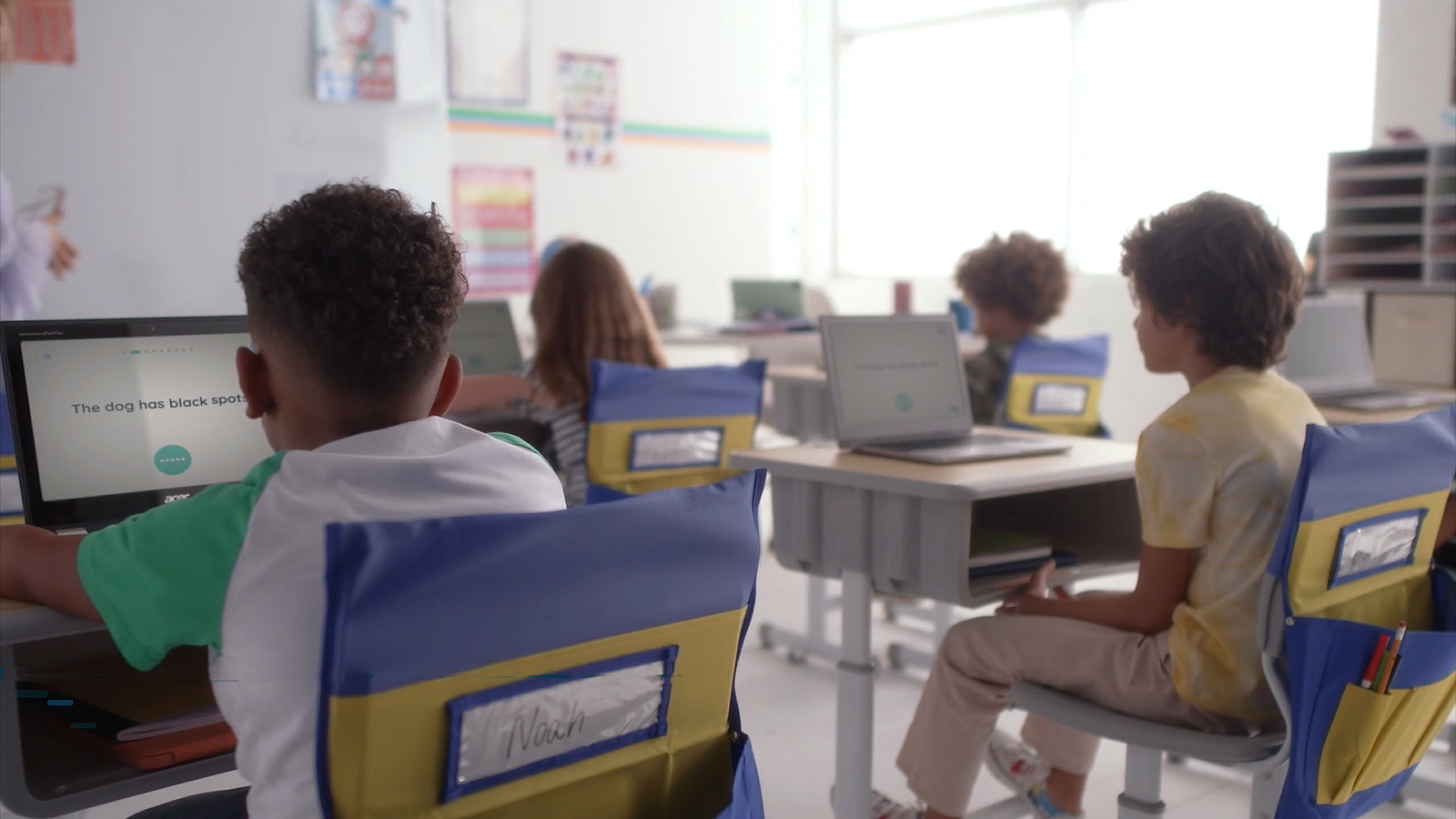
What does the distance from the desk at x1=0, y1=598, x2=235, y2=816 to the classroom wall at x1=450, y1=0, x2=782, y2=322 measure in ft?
15.7

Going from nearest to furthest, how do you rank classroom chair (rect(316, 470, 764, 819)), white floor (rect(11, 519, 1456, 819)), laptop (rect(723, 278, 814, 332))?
classroom chair (rect(316, 470, 764, 819)) → white floor (rect(11, 519, 1456, 819)) → laptop (rect(723, 278, 814, 332))

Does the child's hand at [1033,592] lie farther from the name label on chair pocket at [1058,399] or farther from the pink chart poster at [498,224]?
the pink chart poster at [498,224]

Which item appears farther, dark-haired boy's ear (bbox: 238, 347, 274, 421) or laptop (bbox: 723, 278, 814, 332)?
laptop (bbox: 723, 278, 814, 332)

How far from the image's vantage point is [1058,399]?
3.28 metres

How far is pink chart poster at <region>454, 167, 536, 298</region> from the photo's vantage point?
5863 millimetres

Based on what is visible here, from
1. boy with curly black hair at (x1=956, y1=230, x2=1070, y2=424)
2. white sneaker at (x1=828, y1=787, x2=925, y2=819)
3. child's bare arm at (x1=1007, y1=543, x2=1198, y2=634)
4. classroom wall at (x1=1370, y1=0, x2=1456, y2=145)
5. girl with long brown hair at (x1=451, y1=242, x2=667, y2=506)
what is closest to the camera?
child's bare arm at (x1=1007, y1=543, x2=1198, y2=634)

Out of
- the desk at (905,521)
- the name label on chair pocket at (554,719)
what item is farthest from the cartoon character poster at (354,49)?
the name label on chair pocket at (554,719)

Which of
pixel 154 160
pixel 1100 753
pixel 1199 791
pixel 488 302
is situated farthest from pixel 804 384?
pixel 154 160

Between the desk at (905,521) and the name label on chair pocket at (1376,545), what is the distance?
47 cm

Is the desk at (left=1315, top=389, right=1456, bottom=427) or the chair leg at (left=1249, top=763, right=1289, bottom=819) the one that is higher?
the desk at (left=1315, top=389, right=1456, bottom=427)

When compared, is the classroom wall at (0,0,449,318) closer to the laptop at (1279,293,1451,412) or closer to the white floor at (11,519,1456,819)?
the white floor at (11,519,1456,819)

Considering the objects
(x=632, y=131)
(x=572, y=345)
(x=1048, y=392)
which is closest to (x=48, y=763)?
(x=572, y=345)

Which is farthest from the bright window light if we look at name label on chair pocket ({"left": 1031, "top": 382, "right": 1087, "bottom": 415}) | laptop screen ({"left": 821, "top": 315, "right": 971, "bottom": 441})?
laptop screen ({"left": 821, "top": 315, "right": 971, "bottom": 441})

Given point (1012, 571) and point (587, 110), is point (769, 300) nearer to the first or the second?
point (587, 110)
